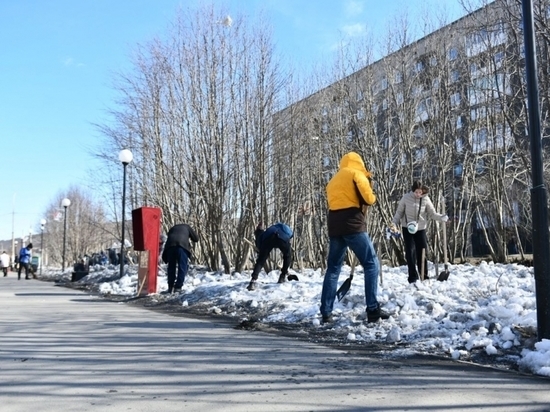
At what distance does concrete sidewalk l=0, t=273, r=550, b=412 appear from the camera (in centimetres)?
369

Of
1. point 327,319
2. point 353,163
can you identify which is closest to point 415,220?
point 353,163

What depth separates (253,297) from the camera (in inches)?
399

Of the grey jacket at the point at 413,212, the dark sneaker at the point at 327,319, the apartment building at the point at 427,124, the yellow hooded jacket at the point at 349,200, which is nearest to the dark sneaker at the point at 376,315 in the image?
the dark sneaker at the point at 327,319

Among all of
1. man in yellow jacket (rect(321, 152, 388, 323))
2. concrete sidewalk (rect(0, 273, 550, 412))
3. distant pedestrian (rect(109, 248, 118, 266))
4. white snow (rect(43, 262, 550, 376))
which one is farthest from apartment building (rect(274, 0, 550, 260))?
distant pedestrian (rect(109, 248, 118, 266))

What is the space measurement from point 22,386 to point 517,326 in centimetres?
451

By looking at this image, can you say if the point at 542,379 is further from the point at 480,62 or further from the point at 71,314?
the point at 480,62

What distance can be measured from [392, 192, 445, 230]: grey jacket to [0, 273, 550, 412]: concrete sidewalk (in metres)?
4.61

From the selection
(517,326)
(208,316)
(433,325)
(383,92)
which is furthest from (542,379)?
(383,92)

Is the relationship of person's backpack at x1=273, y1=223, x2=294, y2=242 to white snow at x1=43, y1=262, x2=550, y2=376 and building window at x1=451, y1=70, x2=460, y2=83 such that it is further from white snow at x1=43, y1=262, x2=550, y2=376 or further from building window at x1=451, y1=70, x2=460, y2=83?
building window at x1=451, y1=70, x2=460, y2=83

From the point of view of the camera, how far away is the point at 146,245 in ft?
45.3

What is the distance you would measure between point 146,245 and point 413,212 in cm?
666

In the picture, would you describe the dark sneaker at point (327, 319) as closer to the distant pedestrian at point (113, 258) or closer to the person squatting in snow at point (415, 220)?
the person squatting in snow at point (415, 220)

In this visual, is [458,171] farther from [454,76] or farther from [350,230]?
[350,230]

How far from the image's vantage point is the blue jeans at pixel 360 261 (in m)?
6.96
